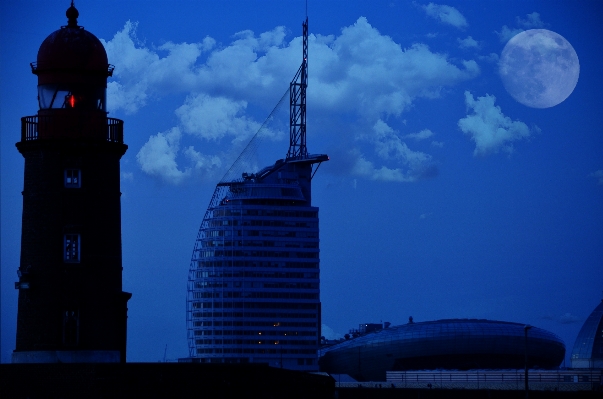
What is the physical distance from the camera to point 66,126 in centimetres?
4081

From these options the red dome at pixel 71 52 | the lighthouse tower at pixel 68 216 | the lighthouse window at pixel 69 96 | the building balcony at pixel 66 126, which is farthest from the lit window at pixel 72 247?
the red dome at pixel 71 52

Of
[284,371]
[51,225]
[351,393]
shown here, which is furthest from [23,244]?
[351,393]

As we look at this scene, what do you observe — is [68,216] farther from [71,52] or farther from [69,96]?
[71,52]

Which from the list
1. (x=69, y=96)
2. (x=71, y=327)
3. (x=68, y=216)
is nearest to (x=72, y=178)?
(x=68, y=216)

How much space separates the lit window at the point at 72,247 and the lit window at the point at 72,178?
70.9 inches

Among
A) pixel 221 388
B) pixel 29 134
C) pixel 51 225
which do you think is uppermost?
pixel 29 134

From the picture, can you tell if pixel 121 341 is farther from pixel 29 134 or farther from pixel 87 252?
pixel 29 134

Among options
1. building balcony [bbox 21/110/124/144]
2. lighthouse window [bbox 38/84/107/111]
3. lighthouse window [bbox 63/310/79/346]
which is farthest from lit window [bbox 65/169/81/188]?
lighthouse window [bbox 63/310/79/346]

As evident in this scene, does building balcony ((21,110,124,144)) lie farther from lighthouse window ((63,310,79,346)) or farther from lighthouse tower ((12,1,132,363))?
lighthouse window ((63,310,79,346))

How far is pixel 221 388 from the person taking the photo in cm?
4134

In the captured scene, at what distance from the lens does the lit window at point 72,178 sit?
40.9 m

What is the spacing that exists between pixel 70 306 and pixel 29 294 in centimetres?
152

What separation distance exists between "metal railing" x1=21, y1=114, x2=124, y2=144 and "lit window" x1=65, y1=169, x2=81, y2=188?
4.06ft

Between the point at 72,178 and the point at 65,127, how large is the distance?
184 cm
